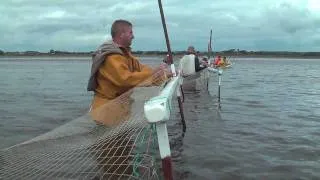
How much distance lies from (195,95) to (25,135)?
491 inches

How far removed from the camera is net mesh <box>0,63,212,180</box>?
5395mm

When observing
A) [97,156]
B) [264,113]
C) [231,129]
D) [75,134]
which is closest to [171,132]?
[231,129]

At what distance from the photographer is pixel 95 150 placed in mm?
5488

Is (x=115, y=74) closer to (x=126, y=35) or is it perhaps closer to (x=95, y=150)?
(x=126, y=35)

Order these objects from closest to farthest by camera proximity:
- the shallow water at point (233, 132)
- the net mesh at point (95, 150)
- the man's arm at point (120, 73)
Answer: the net mesh at point (95, 150)
the man's arm at point (120, 73)
the shallow water at point (233, 132)

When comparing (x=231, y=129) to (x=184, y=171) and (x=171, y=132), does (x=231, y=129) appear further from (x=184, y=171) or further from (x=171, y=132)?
(x=184, y=171)

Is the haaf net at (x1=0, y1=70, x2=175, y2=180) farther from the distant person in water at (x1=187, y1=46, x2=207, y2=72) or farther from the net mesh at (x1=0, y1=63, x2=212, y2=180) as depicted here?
the distant person in water at (x1=187, y1=46, x2=207, y2=72)

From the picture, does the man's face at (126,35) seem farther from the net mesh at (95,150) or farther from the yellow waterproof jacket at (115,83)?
the net mesh at (95,150)

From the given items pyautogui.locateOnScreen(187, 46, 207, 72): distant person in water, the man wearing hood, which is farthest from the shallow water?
the man wearing hood

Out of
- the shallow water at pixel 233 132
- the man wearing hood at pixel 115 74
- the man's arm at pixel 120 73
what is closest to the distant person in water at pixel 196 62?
the shallow water at pixel 233 132

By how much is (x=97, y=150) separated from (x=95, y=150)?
0.06 metres

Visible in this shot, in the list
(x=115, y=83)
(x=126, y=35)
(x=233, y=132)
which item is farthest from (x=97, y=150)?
(x=233, y=132)

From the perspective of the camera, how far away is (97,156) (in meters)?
5.53

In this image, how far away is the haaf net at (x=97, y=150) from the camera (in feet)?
17.7
